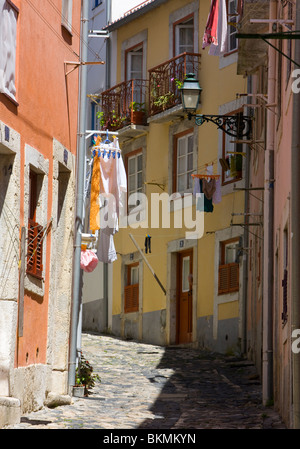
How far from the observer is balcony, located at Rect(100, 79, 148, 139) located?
89.8 ft

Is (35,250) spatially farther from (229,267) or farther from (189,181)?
(189,181)

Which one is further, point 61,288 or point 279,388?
point 61,288

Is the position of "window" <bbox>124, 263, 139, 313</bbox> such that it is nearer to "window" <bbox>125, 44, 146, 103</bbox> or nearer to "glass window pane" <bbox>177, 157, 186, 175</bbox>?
"glass window pane" <bbox>177, 157, 186, 175</bbox>

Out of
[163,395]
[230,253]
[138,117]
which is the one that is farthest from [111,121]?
[163,395]

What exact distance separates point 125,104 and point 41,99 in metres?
13.2

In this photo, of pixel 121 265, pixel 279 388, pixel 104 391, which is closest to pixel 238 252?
pixel 121 265

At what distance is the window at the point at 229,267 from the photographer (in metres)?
23.7

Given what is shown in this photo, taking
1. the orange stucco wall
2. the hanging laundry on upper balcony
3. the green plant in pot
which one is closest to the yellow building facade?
the hanging laundry on upper balcony

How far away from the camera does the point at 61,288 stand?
15953mm

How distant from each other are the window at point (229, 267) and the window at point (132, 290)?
3.80m

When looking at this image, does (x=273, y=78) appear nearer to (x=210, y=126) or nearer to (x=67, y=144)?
(x=67, y=144)

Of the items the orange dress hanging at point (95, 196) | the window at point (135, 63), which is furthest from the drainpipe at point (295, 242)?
the window at point (135, 63)
